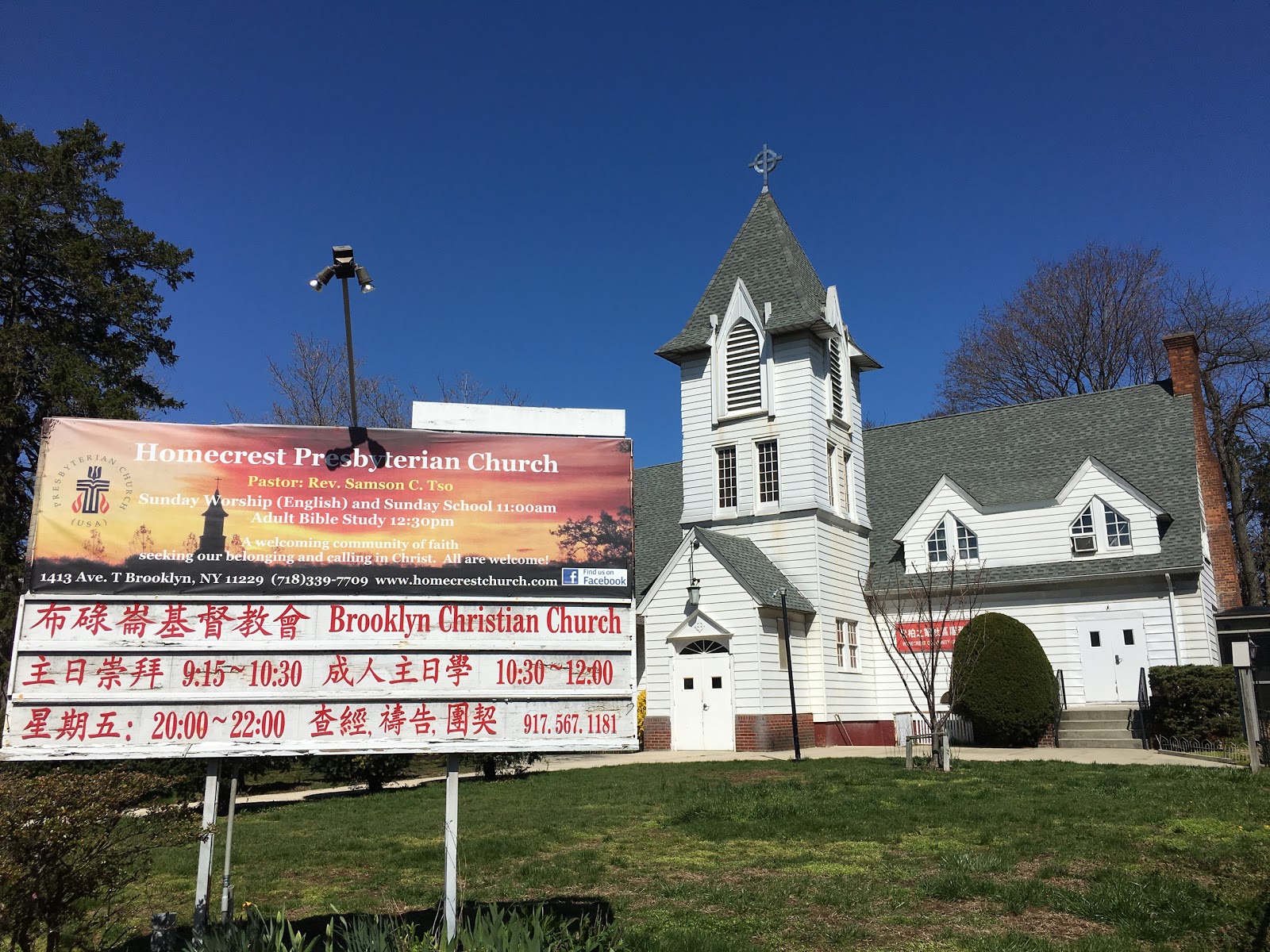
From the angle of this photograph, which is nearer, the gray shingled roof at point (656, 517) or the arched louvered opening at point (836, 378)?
the arched louvered opening at point (836, 378)

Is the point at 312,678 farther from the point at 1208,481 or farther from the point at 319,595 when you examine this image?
the point at 1208,481

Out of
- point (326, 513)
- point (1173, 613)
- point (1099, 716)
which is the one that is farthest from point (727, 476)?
point (326, 513)

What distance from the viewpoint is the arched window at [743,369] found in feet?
91.0

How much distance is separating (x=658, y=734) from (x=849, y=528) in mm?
8120

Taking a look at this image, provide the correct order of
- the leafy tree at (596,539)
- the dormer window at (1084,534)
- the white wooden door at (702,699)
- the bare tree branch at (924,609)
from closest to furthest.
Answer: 1. the leafy tree at (596,539)
2. the white wooden door at (702,699)
3. the bare tree branch at (924,609)
4. the dormer window at (1084,534)

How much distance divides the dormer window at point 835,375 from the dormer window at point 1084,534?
6.92m

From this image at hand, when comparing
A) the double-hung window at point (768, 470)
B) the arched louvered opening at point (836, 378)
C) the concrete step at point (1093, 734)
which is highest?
the arched louvered opening at point (836, 378)

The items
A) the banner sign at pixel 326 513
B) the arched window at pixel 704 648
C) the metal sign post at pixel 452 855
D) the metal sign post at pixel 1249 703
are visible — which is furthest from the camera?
the arched window at pixel 704 648

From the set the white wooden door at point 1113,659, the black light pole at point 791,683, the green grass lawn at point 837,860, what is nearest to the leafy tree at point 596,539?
the green grass lawn at point 837,860

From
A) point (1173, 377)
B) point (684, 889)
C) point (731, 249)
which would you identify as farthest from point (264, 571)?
point (1173, 377)

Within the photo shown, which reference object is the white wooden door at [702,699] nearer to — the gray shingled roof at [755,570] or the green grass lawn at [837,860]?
the gray shingled roof at [755,570]

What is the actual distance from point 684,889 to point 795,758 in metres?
12.2

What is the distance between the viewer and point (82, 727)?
635 cm

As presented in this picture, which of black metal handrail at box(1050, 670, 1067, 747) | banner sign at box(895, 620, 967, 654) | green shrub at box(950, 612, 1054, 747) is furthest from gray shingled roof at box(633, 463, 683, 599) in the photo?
black metal handrail at box(1050, 670, 1067, 747)
